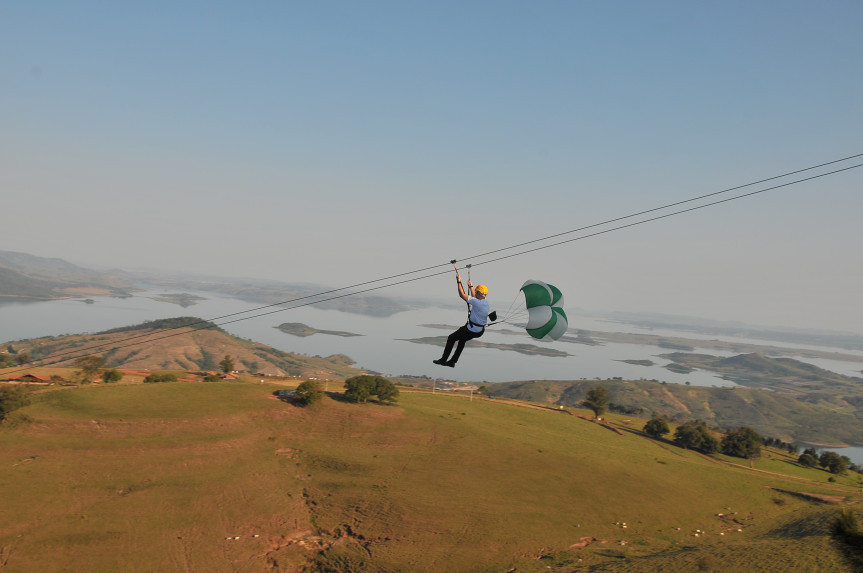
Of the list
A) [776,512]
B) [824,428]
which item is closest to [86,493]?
[776,512]

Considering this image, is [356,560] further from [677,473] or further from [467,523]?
[677,473]

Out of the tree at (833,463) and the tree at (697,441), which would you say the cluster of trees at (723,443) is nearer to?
the tree at (697,441)

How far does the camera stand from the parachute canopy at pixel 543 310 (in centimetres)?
1819

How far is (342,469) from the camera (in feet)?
152

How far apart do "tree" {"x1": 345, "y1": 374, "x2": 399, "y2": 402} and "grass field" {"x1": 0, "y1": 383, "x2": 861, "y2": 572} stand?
2244 mm

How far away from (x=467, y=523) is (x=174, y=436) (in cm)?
3119

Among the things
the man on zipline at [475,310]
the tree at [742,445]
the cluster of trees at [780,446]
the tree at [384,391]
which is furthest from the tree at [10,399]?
the cluster of trees at [780,446]

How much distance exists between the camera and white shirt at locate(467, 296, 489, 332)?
15969mm

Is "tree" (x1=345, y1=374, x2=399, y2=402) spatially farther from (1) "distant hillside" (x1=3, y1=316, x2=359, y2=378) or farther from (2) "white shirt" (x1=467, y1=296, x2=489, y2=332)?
(1) "distant hillside" (x1=3, y1=316, x2=359, y2=378)

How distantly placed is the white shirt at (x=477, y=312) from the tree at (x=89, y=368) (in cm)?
6808

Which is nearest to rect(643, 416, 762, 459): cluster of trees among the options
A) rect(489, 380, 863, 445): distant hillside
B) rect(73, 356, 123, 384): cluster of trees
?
rect(73, 356, 123, 384): cluster of trees

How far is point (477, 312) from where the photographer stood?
1602 cm

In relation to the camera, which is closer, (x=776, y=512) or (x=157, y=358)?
(x=776, y=512)

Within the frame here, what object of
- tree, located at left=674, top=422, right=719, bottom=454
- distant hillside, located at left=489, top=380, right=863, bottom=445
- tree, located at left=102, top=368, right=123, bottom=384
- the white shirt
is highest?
the white shirt
